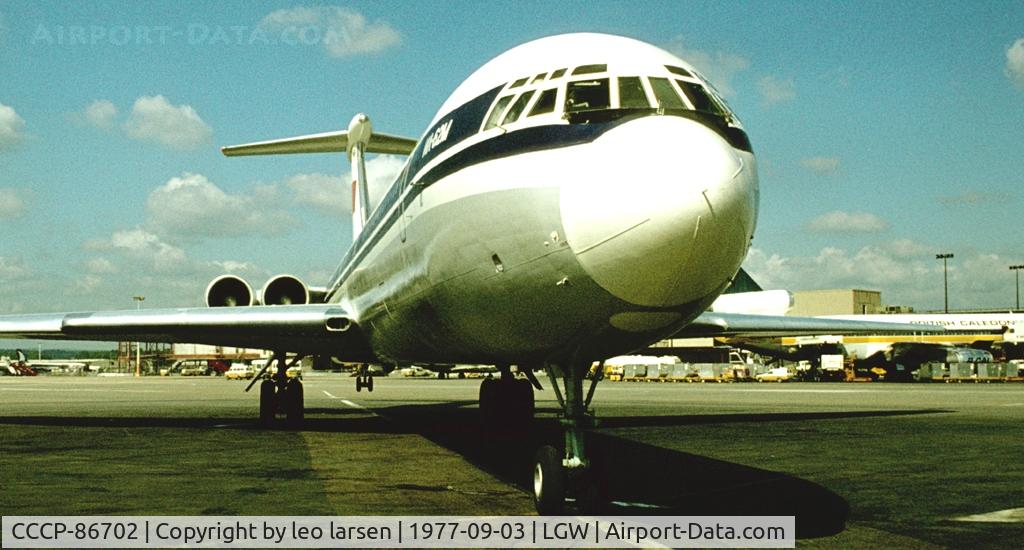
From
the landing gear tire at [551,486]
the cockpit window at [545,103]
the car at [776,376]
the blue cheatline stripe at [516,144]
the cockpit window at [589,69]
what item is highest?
the cockpit window at [589,69]

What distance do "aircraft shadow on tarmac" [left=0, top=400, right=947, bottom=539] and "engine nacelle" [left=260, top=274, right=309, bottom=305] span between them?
243cm

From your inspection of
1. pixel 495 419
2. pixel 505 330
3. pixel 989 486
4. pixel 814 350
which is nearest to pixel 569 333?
pixel 505 330

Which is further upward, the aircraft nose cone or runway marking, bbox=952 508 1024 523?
the aircraft nose cone

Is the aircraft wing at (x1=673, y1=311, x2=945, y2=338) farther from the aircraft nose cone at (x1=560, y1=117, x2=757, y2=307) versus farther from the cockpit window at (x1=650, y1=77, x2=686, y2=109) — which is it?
the aircraft nose cone at (x1=560, y1=117, x2=757, y2=307)

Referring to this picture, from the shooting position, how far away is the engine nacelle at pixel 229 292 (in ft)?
59.8

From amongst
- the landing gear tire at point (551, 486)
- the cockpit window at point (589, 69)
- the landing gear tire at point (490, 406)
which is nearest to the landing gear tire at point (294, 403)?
the landing gear tire at point (490, 406)

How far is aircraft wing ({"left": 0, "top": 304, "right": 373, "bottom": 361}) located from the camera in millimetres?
13984

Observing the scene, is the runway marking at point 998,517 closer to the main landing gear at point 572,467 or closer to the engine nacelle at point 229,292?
the main landing gear at point 572,467

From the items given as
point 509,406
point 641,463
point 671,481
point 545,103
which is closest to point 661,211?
point 545,103

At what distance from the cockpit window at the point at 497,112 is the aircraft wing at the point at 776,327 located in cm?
699

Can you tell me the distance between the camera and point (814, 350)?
56750 millimetres

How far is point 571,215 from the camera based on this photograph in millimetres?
5926

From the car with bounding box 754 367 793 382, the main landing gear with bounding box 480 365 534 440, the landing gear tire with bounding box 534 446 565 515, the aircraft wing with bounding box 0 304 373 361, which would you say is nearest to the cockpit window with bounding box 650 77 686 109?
the landing gear tire with bounding box 534 446 565 515

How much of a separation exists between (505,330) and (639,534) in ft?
5.98
